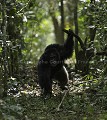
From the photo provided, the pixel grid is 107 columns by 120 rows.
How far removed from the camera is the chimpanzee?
8844 mm

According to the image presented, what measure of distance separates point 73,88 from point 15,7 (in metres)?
2.59

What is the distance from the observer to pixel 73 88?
8875mm

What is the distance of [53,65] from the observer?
9109mm

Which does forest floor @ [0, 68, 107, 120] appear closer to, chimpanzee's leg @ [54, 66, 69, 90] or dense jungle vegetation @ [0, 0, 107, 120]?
dense jungle vegetation @ [0, 0, 107, 120]

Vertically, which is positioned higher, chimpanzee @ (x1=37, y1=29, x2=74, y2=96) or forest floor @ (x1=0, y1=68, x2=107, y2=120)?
chimpanzee @ (x1=37, y1=29, x2=74, y2=96)

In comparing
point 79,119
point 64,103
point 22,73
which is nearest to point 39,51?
point 22,73

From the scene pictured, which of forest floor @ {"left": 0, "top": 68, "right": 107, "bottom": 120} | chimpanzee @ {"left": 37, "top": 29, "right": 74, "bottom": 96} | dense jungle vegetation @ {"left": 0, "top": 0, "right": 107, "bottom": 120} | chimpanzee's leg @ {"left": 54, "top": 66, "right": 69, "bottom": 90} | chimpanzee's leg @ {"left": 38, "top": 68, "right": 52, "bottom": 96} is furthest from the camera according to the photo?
chimpanzee's leg @ {"left": 54, "top": 66, "right": 69, "bottom": 90}

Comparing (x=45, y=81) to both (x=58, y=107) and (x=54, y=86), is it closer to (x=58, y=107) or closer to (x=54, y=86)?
(x=54, y=86)

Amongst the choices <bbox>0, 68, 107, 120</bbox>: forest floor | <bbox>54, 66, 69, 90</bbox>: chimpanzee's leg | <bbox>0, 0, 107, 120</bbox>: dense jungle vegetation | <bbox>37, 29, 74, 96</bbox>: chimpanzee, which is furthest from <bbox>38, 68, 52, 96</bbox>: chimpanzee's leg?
<bbox>54, 66, 69, 90</bbox>: chimpanzee's leg

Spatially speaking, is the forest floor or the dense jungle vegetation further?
the dense jungle vegetation

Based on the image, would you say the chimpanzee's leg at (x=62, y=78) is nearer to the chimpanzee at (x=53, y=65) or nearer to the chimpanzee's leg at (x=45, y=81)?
the chimpanzee at (x=53, y=65)

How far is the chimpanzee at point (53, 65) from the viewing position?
884cm

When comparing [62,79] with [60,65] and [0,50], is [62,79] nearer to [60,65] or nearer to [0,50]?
[60,65]

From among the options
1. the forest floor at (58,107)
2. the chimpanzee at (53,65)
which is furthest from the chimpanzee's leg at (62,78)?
the forest floor at (58,107)
